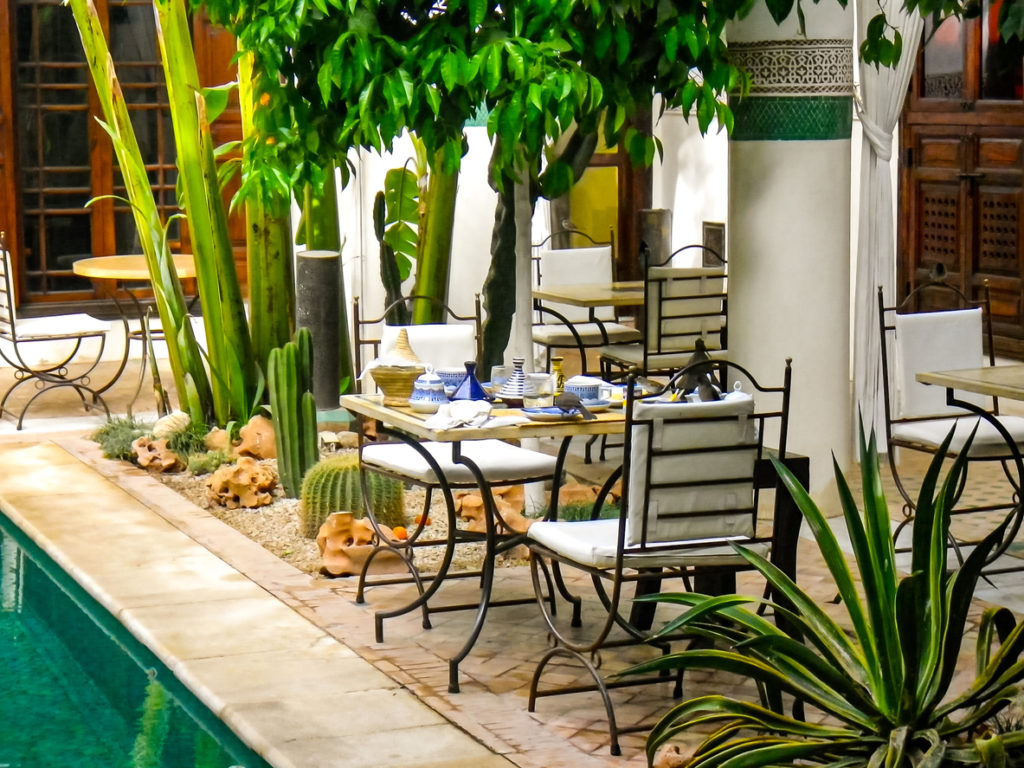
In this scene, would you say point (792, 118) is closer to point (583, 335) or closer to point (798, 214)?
point (798, 214)

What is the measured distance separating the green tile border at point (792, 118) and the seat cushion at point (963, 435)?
1324mm

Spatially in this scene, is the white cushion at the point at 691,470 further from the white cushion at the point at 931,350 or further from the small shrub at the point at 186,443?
the small shrub at the point at 186,443

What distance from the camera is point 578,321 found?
9.29 metres

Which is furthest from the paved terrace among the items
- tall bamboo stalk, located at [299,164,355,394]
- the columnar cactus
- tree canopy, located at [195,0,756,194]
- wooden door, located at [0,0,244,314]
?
wooden door, located at [0,0,244,314]

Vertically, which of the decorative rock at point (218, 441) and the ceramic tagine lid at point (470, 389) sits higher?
the ceramic tagine lid at point (470, 389)

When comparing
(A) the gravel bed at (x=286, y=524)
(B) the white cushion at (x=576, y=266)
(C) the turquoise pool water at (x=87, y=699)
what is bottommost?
(C) the turquoise pool water at (x=87, y=699)

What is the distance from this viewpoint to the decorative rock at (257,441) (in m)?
7.93

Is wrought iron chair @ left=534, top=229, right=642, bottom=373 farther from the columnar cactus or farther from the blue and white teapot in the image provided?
the blue and white teapot

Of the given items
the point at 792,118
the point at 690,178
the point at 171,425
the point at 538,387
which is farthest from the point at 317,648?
the point at 690,178

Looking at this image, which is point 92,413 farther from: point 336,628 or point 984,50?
point 984,50

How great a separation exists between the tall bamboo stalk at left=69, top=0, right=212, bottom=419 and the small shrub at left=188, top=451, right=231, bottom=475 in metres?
0.49

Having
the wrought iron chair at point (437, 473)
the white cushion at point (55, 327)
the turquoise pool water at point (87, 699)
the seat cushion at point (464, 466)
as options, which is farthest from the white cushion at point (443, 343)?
the white cushion at point (55, 327)

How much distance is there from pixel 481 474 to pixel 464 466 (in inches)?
18.2

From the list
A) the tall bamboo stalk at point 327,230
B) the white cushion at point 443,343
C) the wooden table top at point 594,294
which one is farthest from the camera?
the tall bamboo stalk at point 327,230
